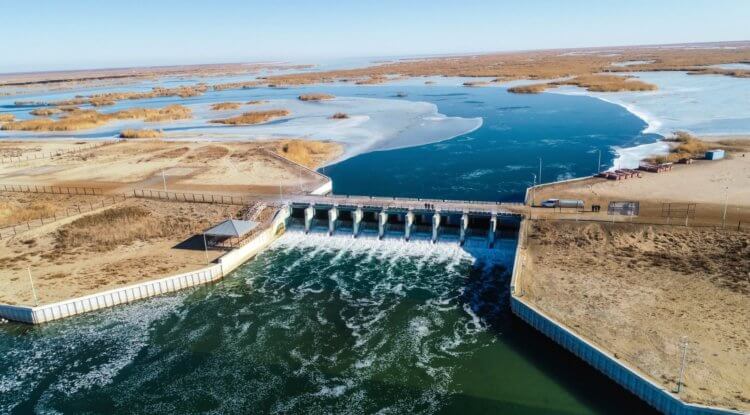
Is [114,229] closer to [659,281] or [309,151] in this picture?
[309,151]

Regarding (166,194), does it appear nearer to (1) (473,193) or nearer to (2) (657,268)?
(1) (473,193)

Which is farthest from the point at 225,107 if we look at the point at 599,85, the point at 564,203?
the point at 564,203

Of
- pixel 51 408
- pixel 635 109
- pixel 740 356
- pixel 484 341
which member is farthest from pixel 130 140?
pixel 635 109

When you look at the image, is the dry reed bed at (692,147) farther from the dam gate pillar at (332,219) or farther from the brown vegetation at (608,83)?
the brown vegetation at (608,83)

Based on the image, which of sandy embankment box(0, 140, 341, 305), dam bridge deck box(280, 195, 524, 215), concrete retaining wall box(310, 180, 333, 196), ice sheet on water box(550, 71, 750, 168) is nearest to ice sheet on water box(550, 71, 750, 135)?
ice sheet on water box(550, 71, 750, 168)

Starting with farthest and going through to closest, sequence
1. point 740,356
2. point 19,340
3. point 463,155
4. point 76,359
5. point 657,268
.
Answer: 1. point 463,155
2. point 657,268
3. point 19,340
4. point 76,359
5. point 740,356
